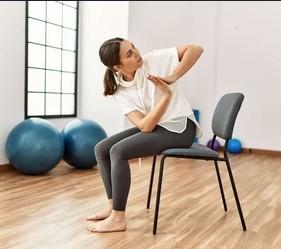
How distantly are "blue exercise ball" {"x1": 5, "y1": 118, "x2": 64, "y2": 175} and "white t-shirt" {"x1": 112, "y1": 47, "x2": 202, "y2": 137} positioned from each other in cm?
142

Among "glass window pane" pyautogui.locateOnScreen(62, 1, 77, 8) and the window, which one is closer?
the window

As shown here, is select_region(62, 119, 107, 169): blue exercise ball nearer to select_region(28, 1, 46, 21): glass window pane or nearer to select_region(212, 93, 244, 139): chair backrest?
select_region(28, 1, 46, 21): glass window pane

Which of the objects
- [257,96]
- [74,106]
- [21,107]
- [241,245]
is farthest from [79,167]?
[257,96]

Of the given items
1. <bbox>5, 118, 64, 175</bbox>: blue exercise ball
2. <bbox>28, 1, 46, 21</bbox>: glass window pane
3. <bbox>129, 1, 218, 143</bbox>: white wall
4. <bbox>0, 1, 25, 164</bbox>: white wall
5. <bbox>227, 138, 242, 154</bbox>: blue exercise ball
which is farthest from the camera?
<bbox>129, 1, 218, 143</bbox>: white wall

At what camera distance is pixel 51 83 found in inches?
165

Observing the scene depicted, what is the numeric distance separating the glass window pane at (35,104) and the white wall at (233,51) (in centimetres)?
136

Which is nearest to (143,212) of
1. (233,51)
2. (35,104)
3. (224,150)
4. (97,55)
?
(224,150)

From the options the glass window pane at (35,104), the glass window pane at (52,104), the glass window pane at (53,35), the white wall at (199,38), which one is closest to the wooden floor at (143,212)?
the glass window pane at (35,104)

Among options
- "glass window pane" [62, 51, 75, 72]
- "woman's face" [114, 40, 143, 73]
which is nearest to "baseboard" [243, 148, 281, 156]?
"glass window pane" [62, 51, 75, 72]

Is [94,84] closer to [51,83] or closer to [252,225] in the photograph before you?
[51,83]

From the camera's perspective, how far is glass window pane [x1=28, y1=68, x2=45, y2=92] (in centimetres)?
390

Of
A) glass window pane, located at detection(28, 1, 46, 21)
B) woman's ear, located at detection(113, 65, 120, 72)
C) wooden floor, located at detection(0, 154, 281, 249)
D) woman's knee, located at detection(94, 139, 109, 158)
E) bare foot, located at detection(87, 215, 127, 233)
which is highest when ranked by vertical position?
glass window pane, located at detection(28, 1, 46, 21)

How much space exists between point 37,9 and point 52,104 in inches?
40.3

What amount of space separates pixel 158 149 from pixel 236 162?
2.56 meters
